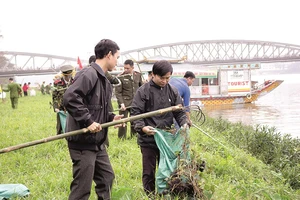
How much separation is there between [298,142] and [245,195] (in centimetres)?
503

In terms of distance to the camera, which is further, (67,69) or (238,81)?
(238,81)

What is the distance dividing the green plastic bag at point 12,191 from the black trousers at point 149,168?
150 centimetres

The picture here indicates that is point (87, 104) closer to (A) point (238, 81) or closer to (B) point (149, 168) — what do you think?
(B) point (149, 168)

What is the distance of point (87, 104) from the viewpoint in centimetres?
309

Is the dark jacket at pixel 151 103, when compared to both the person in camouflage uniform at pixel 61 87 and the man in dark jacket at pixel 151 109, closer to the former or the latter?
the man in dark jacket at pixel 151 109

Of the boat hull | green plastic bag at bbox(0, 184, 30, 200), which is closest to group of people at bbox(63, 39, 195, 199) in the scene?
green plastic bag at bbox(0, 184, 30, 200)

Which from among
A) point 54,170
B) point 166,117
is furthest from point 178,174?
point 54,170

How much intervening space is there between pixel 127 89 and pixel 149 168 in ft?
12.6

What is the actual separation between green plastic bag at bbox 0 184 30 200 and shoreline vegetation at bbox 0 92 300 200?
0.29 ft

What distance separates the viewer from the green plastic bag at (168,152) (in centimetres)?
358

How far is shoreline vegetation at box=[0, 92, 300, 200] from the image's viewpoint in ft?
13.5

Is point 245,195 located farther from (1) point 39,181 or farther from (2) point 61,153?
(2) point 61,153

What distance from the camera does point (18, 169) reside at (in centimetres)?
553

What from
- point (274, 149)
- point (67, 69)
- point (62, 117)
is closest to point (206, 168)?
point (62, 117)
